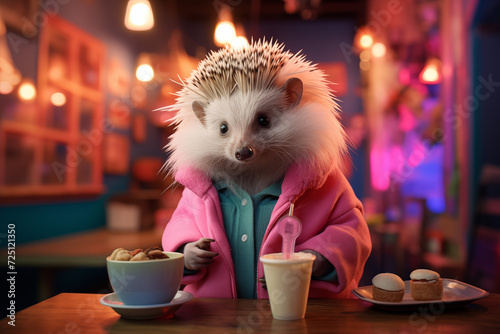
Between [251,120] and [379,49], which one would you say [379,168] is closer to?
[379,49]

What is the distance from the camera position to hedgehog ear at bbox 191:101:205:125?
1.37 metres

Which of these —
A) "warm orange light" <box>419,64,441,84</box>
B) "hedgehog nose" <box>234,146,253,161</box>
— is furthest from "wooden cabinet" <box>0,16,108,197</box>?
"warm orange light" <box>419,64,441,84</box>

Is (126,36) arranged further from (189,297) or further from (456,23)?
(189,297)

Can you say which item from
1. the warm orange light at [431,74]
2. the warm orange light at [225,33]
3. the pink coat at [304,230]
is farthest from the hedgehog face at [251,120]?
the warm orange light at [225,33]

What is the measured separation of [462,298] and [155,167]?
17.0 feet

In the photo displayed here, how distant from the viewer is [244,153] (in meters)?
1.21

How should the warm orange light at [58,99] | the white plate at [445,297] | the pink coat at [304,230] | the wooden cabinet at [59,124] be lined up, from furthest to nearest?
the warm orange light at [58,99] < the wooden cabinet at [59,124] < the pink coat at [304,230] < the white plate at [445,297]

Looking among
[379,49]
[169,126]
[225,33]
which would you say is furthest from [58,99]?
[379,49]

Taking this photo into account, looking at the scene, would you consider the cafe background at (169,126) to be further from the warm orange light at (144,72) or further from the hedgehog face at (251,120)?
the hedgehog face at (251,120)

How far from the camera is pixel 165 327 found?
36.2 inches

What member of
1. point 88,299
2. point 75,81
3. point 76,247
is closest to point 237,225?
point 88,299

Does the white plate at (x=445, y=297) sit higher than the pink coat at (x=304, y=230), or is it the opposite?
the pink coat at (x=304, y=230)

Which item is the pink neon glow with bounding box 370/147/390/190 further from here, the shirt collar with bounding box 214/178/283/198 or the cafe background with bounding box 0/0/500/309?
the shirt collar with bounding box 214/178/283/198

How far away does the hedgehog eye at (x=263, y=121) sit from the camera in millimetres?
1298
